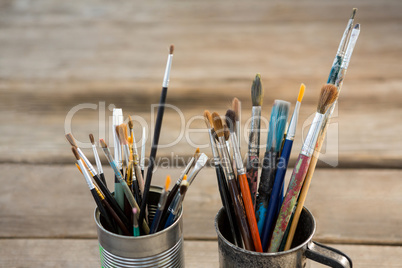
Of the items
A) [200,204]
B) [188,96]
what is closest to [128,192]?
[200,204]

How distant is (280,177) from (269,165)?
0.5 inches

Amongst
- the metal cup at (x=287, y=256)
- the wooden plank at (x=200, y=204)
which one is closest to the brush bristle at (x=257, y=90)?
the metal cup at (x=287, y=256)

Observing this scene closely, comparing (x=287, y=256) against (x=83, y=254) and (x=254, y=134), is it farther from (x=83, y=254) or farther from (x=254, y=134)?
(x=83, y=254)

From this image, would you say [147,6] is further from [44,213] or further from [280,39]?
[44,213]

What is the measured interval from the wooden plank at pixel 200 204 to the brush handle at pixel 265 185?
0.47 feet

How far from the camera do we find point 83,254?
0.50 metres

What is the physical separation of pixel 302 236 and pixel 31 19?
888mm

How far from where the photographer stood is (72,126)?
0.74 metres

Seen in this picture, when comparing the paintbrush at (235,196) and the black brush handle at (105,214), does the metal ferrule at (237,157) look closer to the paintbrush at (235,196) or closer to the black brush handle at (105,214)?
the paintbrush at (235,196)

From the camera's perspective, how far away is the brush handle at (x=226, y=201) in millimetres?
368

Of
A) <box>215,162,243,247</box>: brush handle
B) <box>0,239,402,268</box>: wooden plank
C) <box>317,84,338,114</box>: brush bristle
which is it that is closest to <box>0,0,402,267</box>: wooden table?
<box>0,239,402,268</box>: wooden plank

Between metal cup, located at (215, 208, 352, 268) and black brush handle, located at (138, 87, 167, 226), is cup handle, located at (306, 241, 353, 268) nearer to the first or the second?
metal cup, located at (215, 208, 352, 268)

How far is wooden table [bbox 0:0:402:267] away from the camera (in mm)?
529

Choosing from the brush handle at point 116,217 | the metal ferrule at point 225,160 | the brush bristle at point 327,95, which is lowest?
the brush handle at point 116,217
